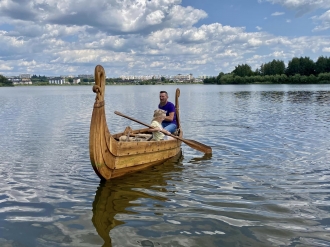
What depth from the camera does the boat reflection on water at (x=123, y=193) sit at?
6.63 meters

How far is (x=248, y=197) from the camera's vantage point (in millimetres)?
7789

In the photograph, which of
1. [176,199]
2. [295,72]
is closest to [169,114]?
[176,199]

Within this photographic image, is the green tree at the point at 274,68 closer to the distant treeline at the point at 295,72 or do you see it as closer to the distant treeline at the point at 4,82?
the distant treeline at the point at 295,72

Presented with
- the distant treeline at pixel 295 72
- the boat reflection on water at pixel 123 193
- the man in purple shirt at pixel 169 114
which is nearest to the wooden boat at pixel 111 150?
the boat reflection on water at pixel 123 193

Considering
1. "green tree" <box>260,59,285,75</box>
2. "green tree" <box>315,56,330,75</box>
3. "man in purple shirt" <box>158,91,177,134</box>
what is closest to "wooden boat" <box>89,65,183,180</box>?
"man in purple shirt" <box>158,91,177,134</box>

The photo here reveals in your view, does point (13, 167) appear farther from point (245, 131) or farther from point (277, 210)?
point (245, 131)

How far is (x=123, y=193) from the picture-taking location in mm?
8289

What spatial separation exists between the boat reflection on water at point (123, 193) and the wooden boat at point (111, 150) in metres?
0.27

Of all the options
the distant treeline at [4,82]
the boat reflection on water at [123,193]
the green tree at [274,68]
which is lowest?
the boat reflection on water at [123,193]

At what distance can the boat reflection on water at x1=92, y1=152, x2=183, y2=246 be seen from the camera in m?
6.63

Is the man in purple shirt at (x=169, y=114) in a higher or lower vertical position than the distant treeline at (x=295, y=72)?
lower

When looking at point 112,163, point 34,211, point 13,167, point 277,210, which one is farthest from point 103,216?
point 13,167

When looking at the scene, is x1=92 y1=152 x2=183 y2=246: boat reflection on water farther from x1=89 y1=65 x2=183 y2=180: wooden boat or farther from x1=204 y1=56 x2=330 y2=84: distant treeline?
x1=204 y1=56 x2=330 y2=84: distant treeline

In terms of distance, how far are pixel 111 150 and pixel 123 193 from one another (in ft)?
3.73
